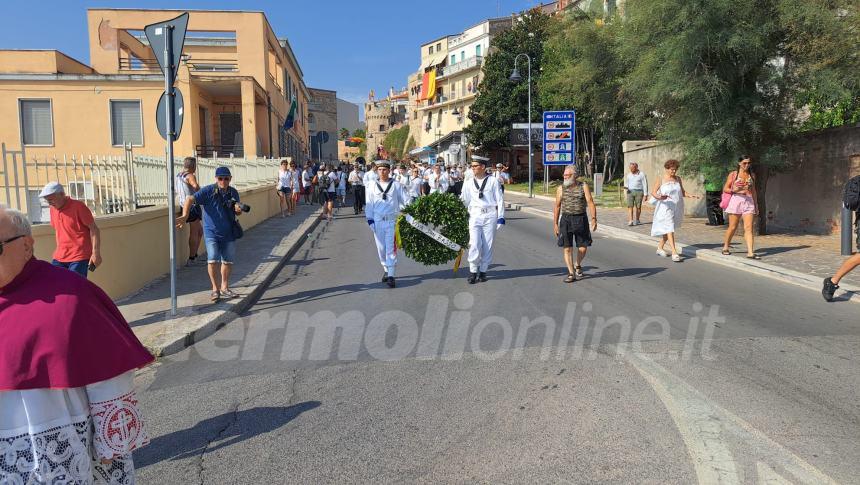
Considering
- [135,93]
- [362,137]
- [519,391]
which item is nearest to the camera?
[519,391]

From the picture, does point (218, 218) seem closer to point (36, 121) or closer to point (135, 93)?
point (135, 93)

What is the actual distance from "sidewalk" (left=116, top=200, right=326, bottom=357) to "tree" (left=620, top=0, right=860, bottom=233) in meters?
8.93

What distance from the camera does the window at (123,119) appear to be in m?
24.8

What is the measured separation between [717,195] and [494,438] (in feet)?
46.3

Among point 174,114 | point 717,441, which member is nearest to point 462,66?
point 174,114

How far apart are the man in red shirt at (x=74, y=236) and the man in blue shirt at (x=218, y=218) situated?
4.67 feet

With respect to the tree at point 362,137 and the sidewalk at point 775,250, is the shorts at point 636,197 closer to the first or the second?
the sidewalk at point 775,250

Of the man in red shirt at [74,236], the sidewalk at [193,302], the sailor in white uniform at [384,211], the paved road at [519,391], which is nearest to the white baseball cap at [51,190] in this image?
the man in red shirt at [74,236]

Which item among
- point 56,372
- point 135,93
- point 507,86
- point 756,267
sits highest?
point 507,86

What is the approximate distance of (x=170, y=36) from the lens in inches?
276

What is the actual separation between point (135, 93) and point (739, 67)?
2166cm

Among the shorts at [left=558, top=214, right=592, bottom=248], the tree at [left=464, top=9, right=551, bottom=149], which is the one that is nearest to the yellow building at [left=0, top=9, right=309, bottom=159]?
the shorts at [left=558, top=214, right=592, bottom=248]

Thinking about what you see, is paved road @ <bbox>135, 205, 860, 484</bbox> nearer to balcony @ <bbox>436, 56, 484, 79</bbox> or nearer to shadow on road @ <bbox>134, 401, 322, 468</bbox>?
shadow on road @ <bbox>134, 401, 322, 468</bbox>

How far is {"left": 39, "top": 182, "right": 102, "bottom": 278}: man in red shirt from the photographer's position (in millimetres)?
6352
